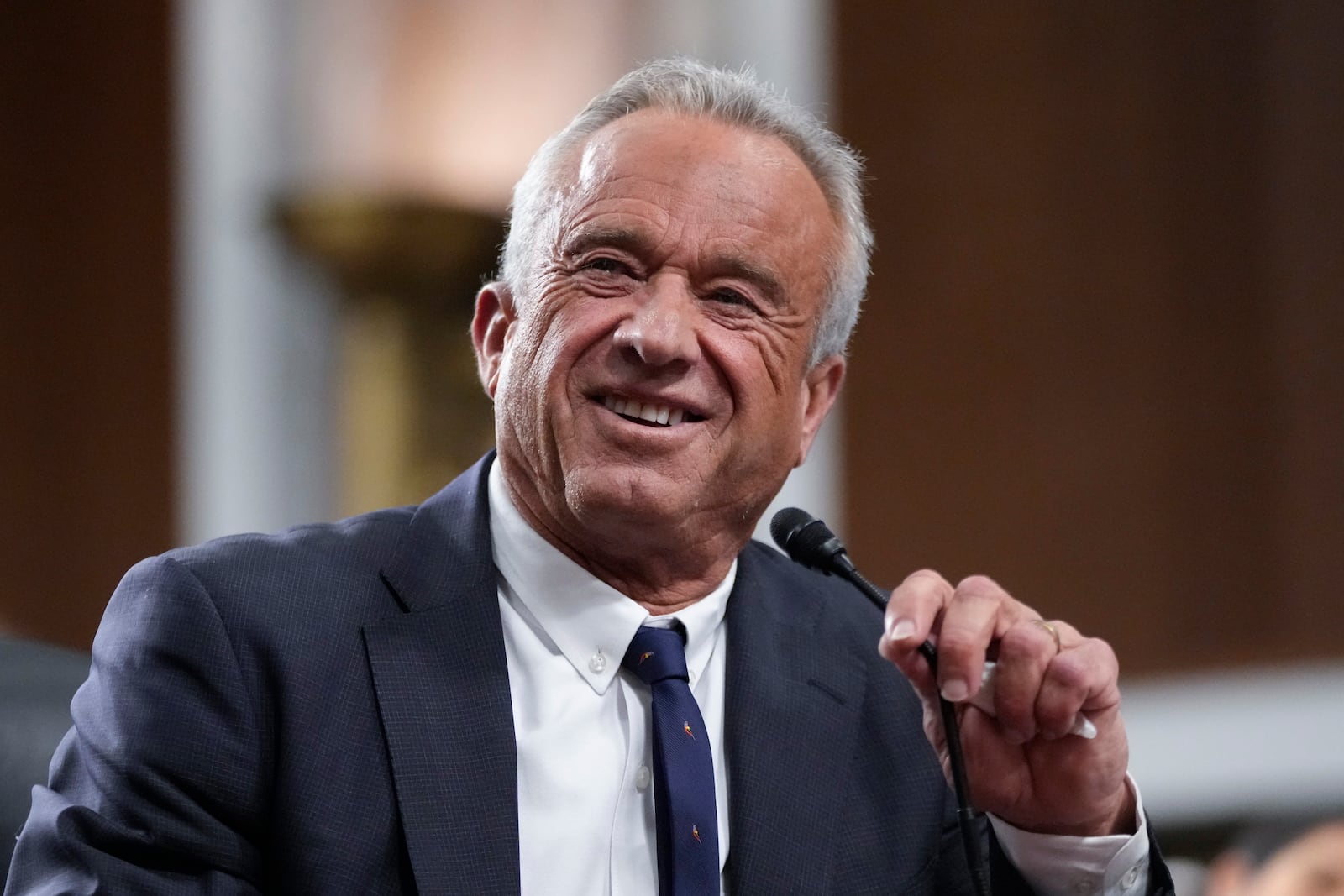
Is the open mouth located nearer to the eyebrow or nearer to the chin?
the chin

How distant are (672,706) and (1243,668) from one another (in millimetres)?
2576

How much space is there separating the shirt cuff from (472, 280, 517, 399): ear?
0.81 metres

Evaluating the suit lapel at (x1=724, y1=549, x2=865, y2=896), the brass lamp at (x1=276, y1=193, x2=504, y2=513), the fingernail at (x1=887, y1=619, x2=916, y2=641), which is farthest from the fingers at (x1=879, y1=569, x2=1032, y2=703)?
the brass lamp at (x1=276, y1=193, x2=504, y2=513)

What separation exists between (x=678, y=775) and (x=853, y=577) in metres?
0.29

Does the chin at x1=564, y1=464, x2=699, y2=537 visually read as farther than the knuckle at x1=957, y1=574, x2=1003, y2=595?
Yes

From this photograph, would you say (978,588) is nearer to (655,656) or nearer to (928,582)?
(928,582)

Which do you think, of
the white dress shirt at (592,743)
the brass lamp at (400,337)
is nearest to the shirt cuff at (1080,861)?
the white dress shirt at (592,743)

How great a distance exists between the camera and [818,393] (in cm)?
217

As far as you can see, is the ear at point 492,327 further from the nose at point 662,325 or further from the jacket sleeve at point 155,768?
the jacket sleeve at point 155,768

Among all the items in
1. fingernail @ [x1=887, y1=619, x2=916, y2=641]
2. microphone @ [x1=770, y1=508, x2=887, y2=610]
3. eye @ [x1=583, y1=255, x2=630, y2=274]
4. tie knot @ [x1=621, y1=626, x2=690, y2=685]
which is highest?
eye @ [x1=583, y1=255, x2=630, y2=274]

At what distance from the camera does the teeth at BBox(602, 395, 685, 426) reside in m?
1.85

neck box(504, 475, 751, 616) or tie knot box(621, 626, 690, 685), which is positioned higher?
neck box(504, 475, 751, 616)

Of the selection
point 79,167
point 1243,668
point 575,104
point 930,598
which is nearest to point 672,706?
point 930,598

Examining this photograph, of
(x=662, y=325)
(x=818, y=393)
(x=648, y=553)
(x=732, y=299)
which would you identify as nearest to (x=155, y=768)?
(x=648, y=553)
